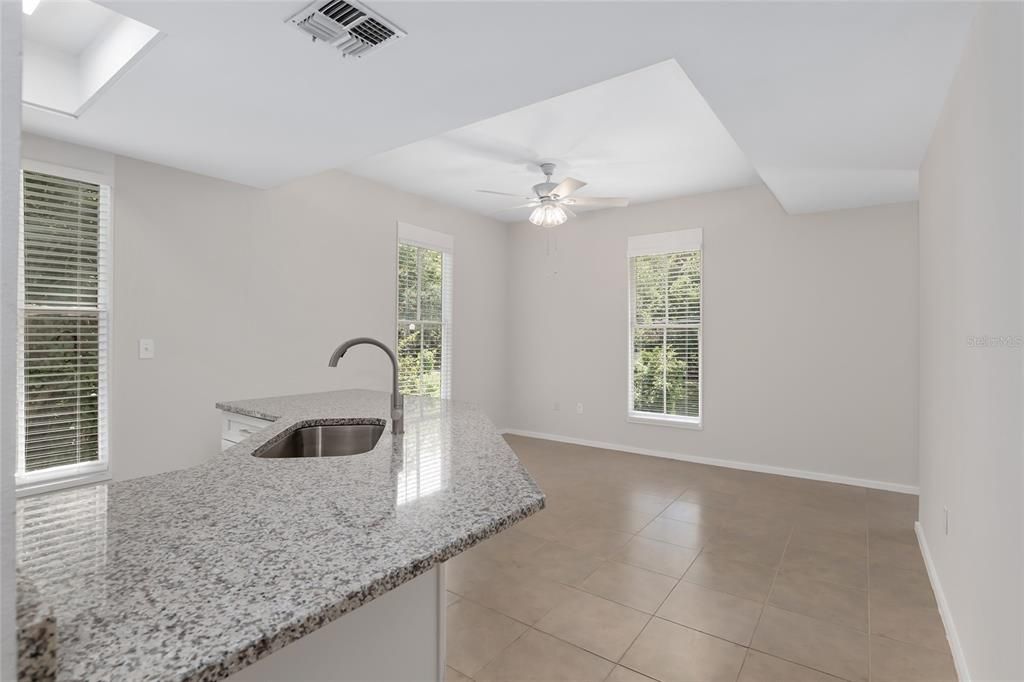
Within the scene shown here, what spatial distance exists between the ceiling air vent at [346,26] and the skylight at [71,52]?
0.87 metres

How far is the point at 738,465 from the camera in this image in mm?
4965

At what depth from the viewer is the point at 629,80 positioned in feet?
9.36

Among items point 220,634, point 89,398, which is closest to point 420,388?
point 89,398

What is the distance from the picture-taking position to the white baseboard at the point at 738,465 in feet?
14.1

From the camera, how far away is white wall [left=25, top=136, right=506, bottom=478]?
3266 millimetres

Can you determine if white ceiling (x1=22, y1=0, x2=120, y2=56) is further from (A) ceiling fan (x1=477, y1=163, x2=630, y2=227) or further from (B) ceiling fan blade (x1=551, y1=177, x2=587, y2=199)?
(B) ceiling fan blade (x1=551, y1=177, x2=587, y2=199)

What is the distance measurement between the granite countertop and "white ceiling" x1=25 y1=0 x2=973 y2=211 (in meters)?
1.55

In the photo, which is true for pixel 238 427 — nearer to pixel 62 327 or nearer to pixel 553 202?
pixel 62 327

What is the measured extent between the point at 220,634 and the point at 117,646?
110 mm

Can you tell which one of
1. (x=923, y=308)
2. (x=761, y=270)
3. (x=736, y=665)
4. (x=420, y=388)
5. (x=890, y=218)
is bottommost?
(x=736, y=665)

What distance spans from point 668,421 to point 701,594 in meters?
2.92

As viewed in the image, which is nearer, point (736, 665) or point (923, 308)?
point (736, 665)

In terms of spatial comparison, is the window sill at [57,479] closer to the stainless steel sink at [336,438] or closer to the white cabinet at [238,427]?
the white cabinet at [238,427]

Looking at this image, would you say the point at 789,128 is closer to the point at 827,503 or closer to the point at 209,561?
the point at 827,503
